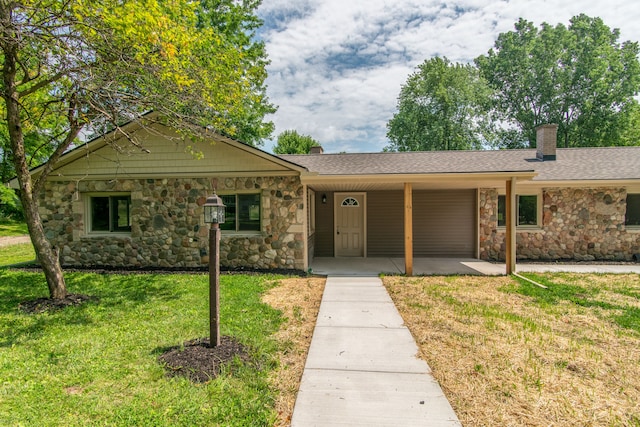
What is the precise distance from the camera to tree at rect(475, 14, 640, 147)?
23.5 m

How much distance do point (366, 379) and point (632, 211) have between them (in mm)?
11474

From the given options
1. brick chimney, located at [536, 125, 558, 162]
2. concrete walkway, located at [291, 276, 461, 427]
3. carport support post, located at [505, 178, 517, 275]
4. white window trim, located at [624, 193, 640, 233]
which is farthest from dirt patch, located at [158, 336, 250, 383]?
white window trim, located at [624, 193, 640, 233]

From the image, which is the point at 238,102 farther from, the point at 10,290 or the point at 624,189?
the point at 624,189

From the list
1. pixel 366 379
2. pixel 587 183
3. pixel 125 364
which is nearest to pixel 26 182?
pixel 125 364

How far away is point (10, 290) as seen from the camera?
20.2 feet

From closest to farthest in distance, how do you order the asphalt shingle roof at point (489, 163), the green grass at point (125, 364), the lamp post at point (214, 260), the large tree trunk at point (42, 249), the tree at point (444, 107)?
the green grass at point (125, 364)
the lamp post at point (214, 260)
the large tree trunk at point (42, 249)
the asphalt shingle roof at point (489, 163)
the tree at point (444, 107)

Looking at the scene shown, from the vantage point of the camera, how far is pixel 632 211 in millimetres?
9750

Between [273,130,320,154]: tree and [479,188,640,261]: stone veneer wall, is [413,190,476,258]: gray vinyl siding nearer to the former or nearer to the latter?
[479,188,640,261]: stone veneer wall

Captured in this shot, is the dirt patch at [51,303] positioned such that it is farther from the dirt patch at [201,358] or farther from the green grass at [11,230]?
the green grass at [11,230]

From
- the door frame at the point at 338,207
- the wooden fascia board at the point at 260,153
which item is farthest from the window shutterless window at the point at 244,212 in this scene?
the door frame at the point at 338,207

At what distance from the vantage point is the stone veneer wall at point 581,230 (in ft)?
31.4

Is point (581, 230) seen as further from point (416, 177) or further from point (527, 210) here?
point (416, 177)

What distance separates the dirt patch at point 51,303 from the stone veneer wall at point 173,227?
292 centimetres

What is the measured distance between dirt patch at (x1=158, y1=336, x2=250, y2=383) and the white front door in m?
7.31
